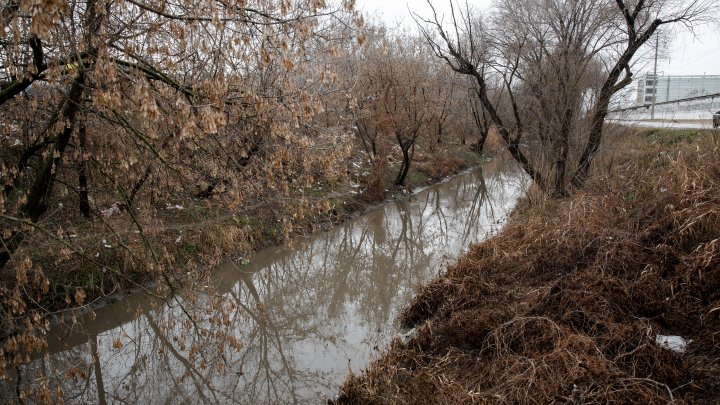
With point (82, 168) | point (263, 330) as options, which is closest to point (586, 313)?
point (263, 330)

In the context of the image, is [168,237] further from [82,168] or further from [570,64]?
[570,64]

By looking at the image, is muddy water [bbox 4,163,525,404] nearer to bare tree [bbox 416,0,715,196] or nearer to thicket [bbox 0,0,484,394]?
A: thicket [bbox 0,0,484,394]

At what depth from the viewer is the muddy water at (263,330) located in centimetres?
563

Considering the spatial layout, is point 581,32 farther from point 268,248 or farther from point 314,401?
point 314,401

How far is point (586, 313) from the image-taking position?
15.7 feet

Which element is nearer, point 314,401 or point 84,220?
point 314,401

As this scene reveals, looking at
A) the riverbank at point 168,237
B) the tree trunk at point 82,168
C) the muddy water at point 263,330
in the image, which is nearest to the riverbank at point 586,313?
the muddy water at point 263,330

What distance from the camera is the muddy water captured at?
5629mm

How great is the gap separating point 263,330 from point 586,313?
4636 millimetres

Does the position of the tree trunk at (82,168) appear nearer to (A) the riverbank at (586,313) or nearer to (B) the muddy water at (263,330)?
(B) the muddy water at (263,330)

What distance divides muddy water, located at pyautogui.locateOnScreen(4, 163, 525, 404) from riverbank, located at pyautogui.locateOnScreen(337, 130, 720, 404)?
111 centimetres

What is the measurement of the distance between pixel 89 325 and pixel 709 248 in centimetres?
832

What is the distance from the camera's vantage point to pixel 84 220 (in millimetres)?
8617

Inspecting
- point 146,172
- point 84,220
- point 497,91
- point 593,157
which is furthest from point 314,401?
point 497,91
